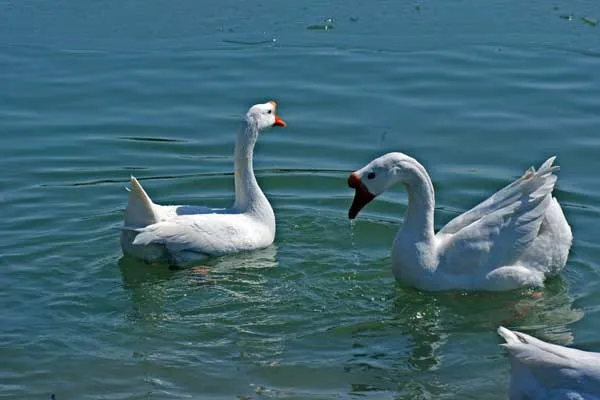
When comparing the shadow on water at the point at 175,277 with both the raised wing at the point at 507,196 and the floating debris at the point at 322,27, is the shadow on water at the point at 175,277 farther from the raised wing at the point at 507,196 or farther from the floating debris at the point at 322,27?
the floating debris at the point at 322,27

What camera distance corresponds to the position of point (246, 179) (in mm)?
11836

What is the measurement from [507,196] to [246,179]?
253 cm

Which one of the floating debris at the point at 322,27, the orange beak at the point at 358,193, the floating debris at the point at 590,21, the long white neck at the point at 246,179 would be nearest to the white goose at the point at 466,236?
the orange beak at the point at 358,193

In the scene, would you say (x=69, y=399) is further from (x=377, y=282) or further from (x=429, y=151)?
(x=429, y=151)

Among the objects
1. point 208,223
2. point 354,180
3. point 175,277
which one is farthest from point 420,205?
point 175,277

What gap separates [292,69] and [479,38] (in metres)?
2.69

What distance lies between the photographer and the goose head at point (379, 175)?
1034cm

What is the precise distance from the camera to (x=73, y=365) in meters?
9.04

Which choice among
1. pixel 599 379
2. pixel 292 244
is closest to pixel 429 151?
pixel 292 244

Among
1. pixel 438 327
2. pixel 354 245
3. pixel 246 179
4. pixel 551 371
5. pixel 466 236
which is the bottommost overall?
pixel 438 327

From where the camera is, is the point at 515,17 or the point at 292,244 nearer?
the point at 292,244

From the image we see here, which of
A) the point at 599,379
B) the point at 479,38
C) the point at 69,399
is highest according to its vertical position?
the point at 479,38

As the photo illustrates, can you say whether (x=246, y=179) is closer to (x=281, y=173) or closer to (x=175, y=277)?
(x=175, y=277)

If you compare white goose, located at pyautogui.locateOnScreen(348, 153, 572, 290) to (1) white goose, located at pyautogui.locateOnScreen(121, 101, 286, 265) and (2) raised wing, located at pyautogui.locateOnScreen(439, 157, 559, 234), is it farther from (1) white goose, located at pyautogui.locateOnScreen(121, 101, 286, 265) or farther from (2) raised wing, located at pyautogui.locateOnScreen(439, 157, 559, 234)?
(1) white goose, located at pyautogui.locateOnScreen(121, 101, 286, 265)
